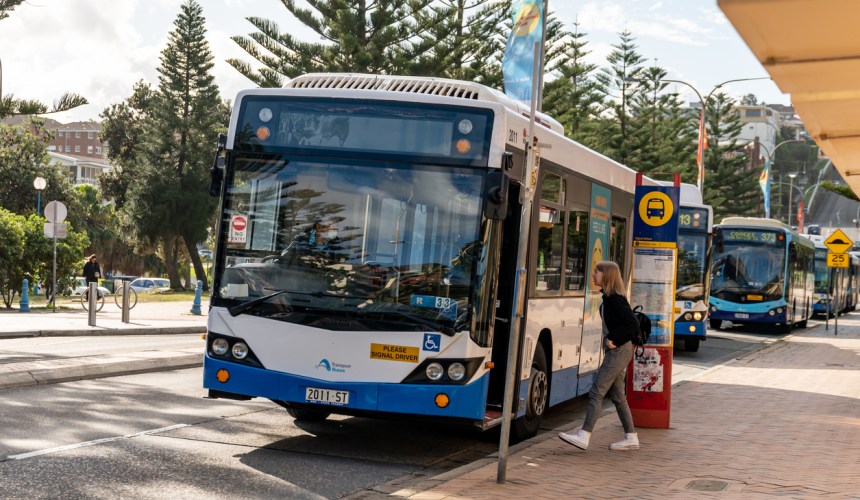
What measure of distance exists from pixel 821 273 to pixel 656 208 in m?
37.8

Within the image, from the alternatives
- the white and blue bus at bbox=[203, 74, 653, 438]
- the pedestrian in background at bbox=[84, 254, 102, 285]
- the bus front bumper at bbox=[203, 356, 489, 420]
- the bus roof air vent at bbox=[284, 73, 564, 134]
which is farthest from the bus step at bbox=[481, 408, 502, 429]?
the pedestrian in background at bbox=[84, 254, 102, 285]

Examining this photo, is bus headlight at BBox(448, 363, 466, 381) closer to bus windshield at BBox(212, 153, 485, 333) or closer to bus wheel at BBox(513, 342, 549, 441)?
bus windshield at BBox(212, 153, 485, 333)

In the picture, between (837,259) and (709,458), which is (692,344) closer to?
(837,259)

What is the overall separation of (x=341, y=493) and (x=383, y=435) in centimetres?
297

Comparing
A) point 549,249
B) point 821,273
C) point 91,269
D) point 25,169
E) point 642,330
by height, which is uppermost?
point 25,169

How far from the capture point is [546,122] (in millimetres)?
12555

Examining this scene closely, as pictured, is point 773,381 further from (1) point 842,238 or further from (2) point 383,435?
(1) point 842,238

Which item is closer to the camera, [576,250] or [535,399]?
[535,399]

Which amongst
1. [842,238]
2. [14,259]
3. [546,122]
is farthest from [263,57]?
[546,122]

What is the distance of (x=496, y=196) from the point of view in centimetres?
895

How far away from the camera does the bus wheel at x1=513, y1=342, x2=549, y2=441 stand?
10680mm

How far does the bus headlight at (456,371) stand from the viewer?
9.01m

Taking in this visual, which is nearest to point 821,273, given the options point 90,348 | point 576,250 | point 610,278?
point 90,348

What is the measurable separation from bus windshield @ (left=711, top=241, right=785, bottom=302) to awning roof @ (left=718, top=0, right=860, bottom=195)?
2259cm
